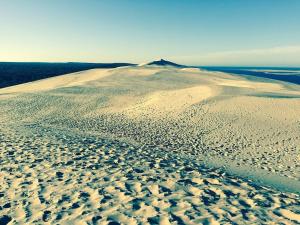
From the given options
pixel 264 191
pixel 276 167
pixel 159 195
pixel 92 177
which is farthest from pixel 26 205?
pixel 276 167

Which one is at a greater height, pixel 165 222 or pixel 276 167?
pixel 165 222

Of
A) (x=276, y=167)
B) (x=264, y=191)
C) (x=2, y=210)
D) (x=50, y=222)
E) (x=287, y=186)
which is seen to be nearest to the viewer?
→ (x=50, y=222)

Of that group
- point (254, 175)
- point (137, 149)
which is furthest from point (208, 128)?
point (254, 175)

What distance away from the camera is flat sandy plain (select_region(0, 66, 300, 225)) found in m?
7.52

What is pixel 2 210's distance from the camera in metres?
7.47

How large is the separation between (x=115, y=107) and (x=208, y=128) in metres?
10.9

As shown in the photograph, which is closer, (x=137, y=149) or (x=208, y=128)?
(x=137, y=149)

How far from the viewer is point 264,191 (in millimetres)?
9398

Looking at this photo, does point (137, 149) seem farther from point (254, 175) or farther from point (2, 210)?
point (2, 210)

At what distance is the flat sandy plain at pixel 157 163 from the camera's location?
7.52m

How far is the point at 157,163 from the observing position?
11898 millimetres

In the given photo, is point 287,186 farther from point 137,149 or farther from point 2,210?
point 2,210

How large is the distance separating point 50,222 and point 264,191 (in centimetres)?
586

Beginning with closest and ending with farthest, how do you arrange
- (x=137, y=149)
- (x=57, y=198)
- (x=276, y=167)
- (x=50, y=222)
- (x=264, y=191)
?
(x=50, y=222) < (x=57, y=198) < (x=264, y=191) < (x=276, y=167) < (x=137, y=149)
